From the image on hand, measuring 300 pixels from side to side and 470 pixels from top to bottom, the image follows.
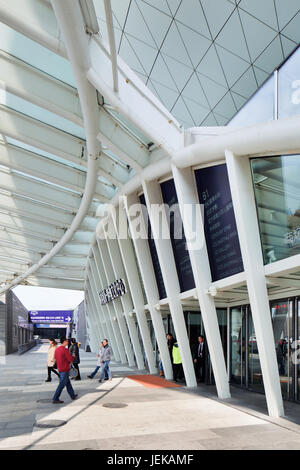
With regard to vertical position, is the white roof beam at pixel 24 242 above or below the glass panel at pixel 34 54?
below

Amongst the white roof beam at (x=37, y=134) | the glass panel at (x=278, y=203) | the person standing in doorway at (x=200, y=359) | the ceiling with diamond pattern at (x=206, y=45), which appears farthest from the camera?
the person standing in doorway at (x=200, y=359)

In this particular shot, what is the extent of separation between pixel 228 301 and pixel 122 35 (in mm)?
9035

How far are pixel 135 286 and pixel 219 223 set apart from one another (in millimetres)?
8380

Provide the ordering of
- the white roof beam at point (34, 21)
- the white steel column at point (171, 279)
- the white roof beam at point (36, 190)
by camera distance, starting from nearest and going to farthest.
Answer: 1. the white roof beam at point (34, 21)
2. the white steel column at point (171, 279)
3. the white roof beam at point (36, 190)

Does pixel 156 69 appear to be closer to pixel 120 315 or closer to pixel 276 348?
pixel 276 348

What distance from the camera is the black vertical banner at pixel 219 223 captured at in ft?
38.4

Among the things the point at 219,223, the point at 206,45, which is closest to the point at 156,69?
the point at 206,45

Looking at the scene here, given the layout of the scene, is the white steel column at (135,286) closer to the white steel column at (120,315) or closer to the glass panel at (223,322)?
the glass panel at (223,322)

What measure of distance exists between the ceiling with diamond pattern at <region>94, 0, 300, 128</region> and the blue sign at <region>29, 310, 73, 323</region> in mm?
65225

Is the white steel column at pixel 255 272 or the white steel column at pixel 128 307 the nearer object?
the white steel column at pixel 255 272

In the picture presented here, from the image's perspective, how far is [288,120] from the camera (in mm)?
9211

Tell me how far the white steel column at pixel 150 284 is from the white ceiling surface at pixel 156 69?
155 cm

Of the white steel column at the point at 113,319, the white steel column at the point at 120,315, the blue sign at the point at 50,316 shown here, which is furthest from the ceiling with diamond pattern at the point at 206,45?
the blue sign at the point at 50,316

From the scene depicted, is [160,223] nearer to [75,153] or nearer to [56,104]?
[75,153]
